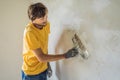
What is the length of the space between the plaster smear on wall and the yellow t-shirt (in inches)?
6.4

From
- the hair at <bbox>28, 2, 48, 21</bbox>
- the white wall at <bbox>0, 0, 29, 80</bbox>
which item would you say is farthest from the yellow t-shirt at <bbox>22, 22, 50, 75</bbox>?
the white wall at <bbox>0, 0, 29, 80</bbox>

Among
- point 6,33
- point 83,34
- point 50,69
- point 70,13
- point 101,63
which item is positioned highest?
point 70,13

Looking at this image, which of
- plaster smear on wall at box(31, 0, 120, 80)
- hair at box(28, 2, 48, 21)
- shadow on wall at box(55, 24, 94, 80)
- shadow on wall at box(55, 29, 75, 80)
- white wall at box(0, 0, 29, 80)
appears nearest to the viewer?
plaster smear on wall at box(31, 0, 120, 80)

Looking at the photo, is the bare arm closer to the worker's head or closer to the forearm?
the forearm

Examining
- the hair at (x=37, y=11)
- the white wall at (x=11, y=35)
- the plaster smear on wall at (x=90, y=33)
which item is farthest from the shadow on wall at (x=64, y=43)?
the white wall at (x=11, y=35)

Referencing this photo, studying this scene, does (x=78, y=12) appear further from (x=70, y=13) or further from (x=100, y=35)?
(x=100, y=35)

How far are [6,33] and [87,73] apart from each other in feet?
3.98

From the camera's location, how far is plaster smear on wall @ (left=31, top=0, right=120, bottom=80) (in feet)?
4.36

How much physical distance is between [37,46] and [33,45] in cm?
3

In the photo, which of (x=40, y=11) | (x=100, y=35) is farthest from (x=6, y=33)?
(x=100, y=35)

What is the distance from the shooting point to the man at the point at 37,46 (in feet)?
5.57

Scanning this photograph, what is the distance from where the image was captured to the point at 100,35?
4.66ft

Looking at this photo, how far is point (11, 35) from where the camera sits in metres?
2.46

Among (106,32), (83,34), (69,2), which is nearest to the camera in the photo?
(106,32)
